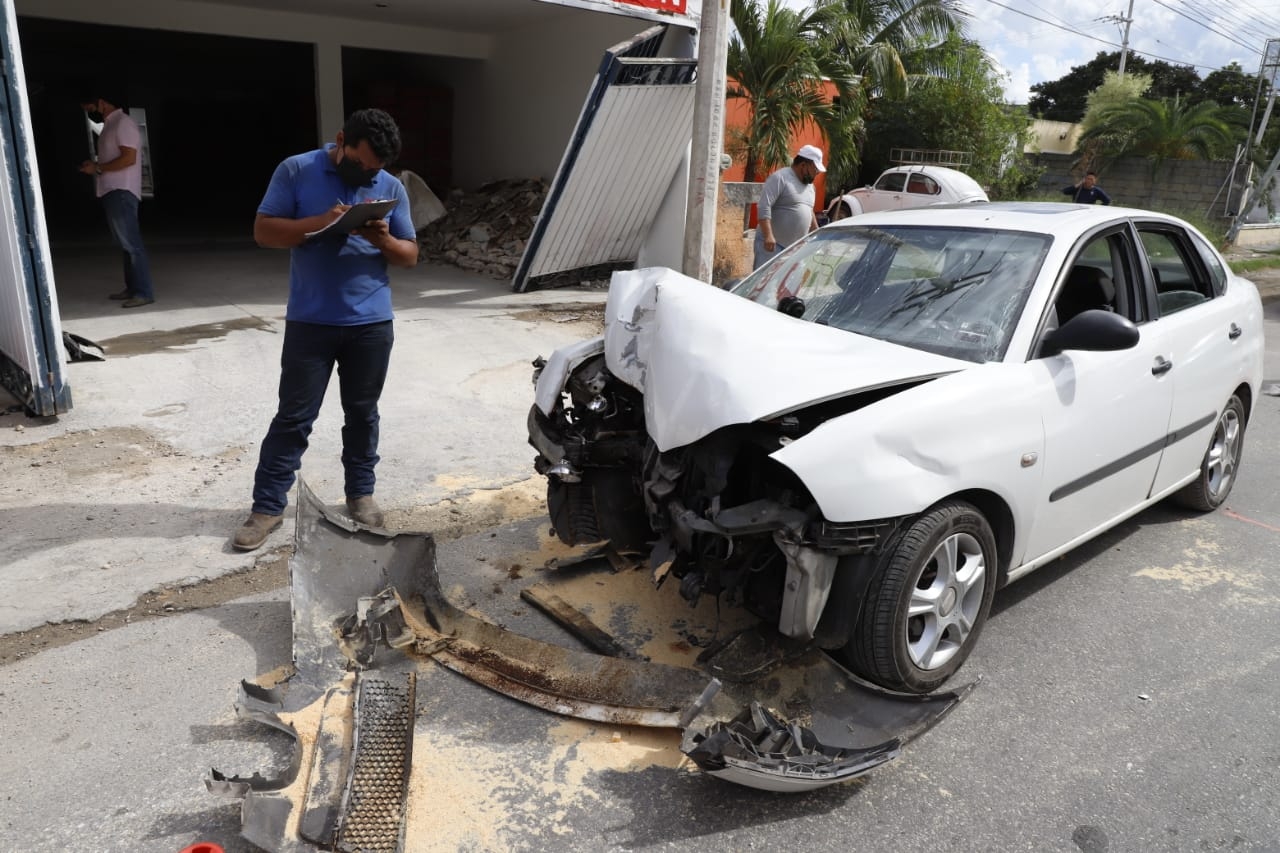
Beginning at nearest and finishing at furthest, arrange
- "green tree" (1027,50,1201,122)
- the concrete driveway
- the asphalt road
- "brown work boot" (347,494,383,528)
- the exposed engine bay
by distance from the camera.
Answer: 1. the asphalt road
2. the exposed engine bay
3. the concrete driveway
4. "brown work boot" (347,494,383,528)
5. "green tree" (1027,50,1201,122)

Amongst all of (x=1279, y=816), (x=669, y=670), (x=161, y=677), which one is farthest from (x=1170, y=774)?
(x=161, y=677)

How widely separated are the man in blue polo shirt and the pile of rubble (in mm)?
7834

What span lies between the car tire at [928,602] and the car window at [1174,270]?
6.08ft

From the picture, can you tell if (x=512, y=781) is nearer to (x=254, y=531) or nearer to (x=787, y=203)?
(x=254, y=531)

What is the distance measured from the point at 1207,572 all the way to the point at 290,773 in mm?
4147

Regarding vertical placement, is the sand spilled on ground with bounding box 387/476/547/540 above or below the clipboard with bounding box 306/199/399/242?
below

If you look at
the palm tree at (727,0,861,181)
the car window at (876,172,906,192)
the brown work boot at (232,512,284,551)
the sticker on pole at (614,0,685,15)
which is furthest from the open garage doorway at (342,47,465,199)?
the brown work boot at (232,512,284,551)

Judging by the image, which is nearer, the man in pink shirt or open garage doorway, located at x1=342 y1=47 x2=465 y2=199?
the man in pink shirt

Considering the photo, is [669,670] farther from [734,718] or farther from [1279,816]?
[1279,816]

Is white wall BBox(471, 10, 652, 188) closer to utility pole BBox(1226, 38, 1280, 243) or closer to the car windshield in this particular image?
the car windshield

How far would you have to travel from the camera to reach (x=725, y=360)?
322cm

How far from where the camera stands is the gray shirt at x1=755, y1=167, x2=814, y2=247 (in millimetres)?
8336

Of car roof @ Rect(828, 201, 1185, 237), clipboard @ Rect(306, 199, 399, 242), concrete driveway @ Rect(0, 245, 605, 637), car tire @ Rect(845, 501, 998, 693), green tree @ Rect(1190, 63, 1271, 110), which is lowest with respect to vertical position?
concrete driveway @ Rect(0, 245, 605, 637)

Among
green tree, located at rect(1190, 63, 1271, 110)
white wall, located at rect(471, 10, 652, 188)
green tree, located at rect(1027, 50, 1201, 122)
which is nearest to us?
white wall, located at rect(471, 10, 652, 188)
